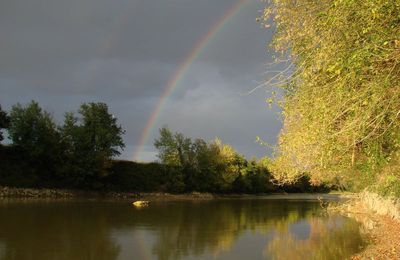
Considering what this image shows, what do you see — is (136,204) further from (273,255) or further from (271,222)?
(273,255)

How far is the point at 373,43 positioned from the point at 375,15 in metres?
0.54

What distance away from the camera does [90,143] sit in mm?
93125

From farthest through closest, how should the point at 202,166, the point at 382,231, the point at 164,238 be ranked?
the point at 202,166
the point at 382,231
the point at 164,238

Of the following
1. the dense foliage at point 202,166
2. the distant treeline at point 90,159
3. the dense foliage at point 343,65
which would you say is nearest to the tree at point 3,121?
the distant treeline at point 90,159

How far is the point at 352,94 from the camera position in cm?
995

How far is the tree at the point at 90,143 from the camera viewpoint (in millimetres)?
88625

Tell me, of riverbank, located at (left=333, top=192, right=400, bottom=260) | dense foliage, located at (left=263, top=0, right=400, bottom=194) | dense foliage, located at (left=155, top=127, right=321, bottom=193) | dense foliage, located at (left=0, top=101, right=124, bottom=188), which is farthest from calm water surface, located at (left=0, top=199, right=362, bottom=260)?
dense foliage, located at (left=155, top=127, right=321, bottom=193)

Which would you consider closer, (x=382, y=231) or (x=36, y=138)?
(x=382, y=231)

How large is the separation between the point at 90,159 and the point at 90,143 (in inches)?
180

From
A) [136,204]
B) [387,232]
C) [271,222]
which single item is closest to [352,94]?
[387,232]

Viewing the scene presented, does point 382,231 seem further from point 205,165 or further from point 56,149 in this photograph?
point 205,165

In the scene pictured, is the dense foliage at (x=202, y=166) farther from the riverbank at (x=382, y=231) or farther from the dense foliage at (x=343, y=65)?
the dense foliage at (x=343, y=65)

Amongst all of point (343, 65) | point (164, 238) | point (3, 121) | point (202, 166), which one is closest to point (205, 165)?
point (202, 166)

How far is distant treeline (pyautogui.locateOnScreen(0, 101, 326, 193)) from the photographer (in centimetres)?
8550
